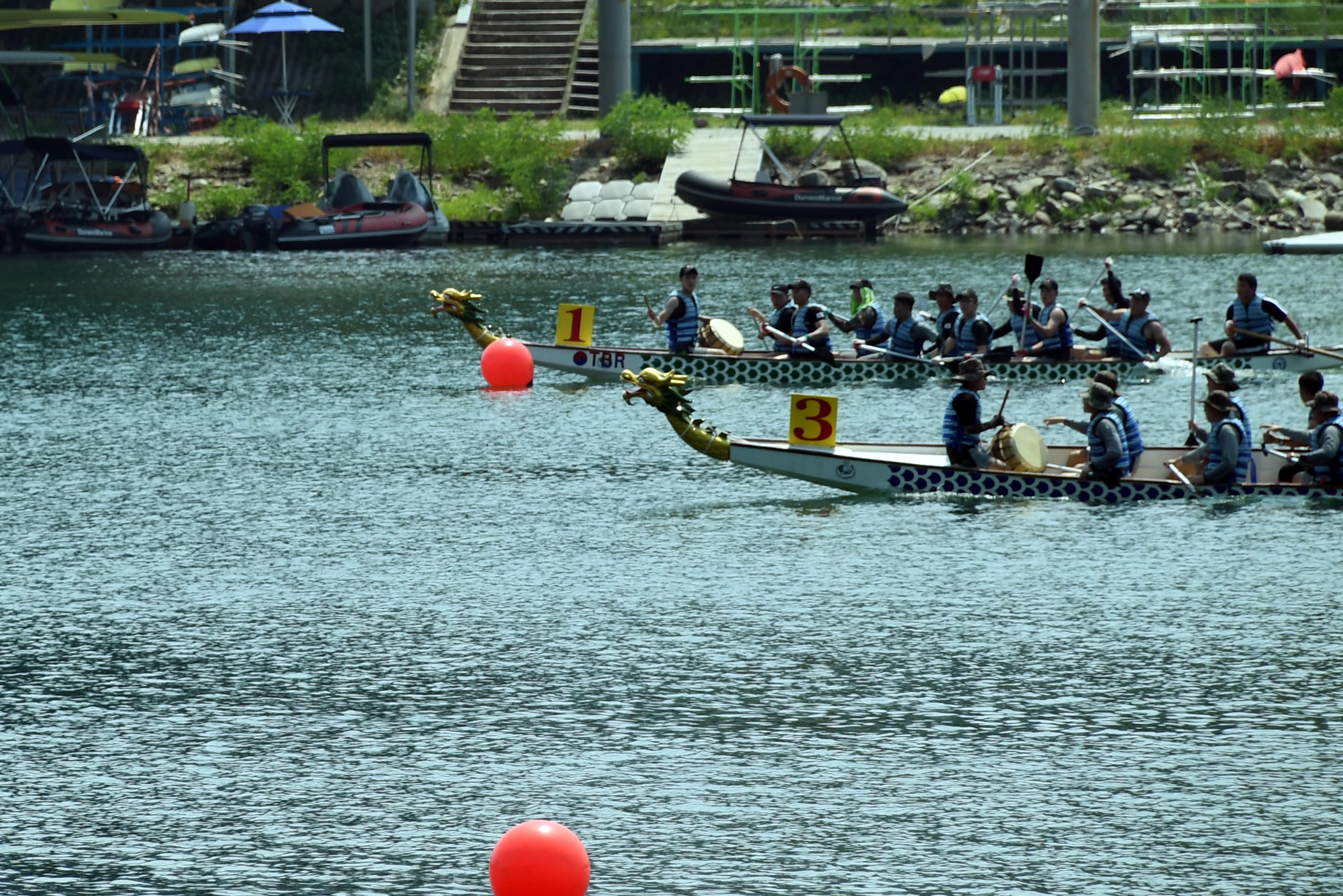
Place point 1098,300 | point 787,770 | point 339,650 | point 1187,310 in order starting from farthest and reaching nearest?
1. point 1098,300
2. point 1187,310
3. point 339,650
4. point 787,770

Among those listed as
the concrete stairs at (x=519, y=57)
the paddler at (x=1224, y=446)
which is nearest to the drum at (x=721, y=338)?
the paddler at (x=1224, y=446)

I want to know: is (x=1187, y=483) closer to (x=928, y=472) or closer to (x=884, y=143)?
(x=928, y=472)

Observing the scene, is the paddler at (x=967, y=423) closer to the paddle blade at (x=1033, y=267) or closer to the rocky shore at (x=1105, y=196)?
the paddle blade at (x=1033, y=267)

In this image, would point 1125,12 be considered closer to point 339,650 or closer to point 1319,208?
point 1319,208

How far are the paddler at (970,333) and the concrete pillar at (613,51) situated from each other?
29.5m

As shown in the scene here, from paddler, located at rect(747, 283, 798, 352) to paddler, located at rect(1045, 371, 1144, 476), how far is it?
8.33 metres

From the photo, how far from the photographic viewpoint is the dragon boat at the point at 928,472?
19.1m

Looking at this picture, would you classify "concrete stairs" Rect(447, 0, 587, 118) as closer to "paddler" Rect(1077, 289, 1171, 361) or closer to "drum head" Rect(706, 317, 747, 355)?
"drum head" Rect(706, 317, 747, 355)

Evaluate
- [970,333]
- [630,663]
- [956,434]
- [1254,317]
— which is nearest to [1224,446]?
[956,434]

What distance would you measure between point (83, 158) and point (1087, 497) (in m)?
39.5

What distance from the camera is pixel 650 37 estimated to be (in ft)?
199

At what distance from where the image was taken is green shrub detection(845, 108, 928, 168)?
54000 millimetres

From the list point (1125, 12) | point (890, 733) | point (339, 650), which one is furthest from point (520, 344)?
point (1125, 12)

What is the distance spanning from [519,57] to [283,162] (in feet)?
33.0
